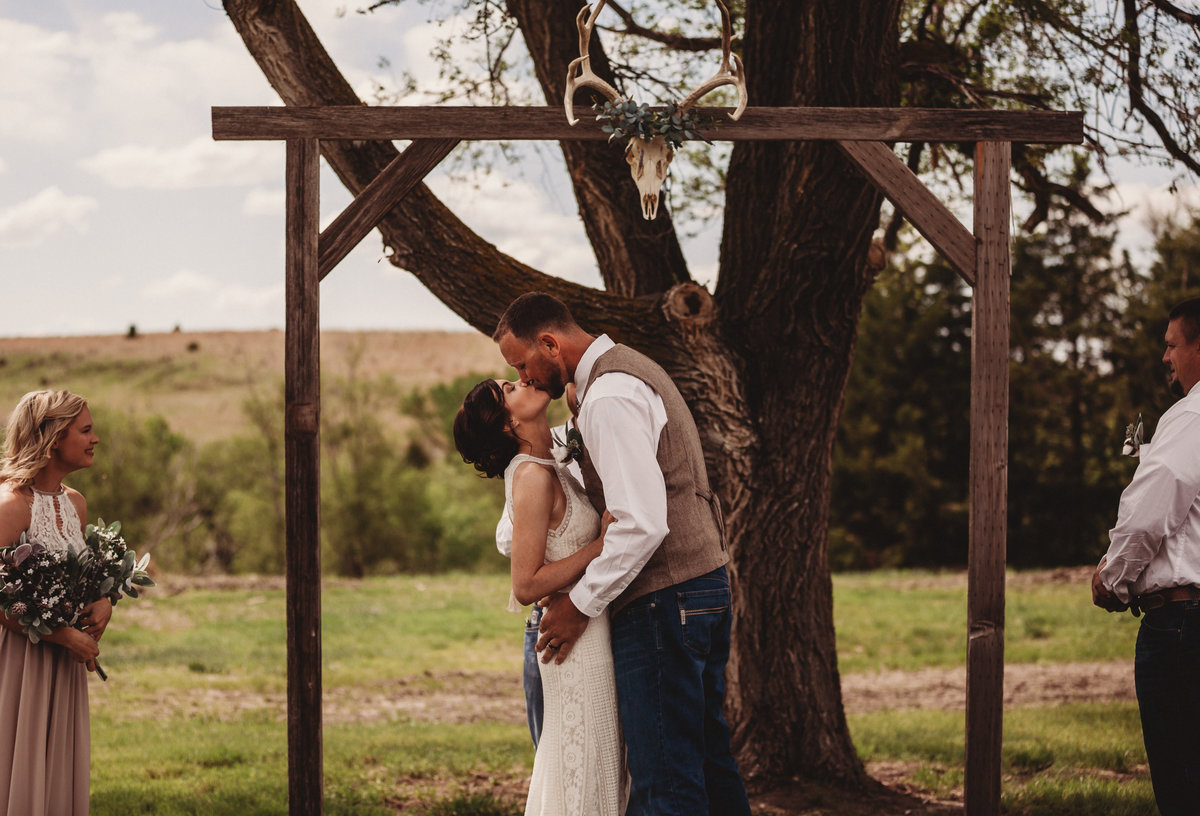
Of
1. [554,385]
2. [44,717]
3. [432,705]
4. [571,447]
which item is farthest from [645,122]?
[432,705]

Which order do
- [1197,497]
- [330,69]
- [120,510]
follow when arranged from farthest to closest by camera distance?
[120,510]
[330,69]
[1197,497]

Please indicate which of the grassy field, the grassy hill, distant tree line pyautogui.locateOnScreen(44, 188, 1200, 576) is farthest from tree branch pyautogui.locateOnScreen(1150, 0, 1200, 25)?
the grassy hill

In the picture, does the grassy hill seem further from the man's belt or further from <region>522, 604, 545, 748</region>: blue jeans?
the man's belt

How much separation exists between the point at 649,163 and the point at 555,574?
1.84 metres

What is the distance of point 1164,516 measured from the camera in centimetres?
331

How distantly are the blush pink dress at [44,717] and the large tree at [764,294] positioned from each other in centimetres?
214

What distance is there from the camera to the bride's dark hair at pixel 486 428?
129 inches

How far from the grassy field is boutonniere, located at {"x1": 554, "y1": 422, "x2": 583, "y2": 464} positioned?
2895mm

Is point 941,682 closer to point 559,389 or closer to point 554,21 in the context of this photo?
point 554,21

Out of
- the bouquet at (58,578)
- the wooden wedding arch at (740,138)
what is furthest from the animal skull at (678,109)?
the bouquet at (58,578)

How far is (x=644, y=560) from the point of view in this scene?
10.1 feet

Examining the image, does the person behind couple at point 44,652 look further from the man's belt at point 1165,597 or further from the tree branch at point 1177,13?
the tree branch at point 1177,13

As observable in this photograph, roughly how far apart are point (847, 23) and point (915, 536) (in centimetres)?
1912

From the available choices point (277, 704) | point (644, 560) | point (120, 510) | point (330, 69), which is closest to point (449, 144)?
point (330, 69)
